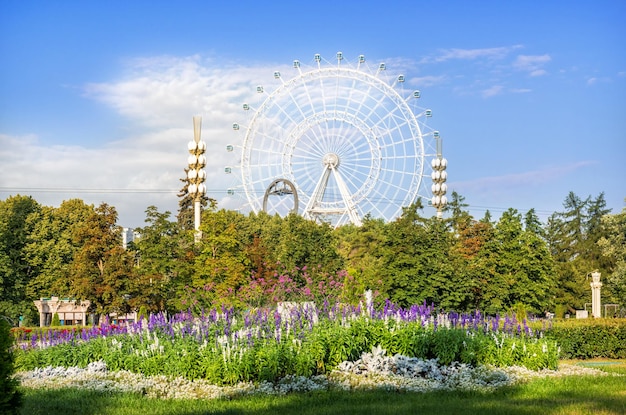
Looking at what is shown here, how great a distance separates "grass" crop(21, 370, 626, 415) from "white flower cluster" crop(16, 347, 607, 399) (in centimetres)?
41

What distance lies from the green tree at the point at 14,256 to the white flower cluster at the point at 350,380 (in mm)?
36968

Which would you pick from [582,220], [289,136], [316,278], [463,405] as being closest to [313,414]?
[463,405]

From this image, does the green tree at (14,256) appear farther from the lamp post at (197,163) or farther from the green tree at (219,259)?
the green tree at (219,259)

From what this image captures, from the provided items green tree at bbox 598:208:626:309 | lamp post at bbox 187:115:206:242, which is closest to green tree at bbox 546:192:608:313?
green tree at bbox 598:208:626:309

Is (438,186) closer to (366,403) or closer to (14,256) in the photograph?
(14,256)

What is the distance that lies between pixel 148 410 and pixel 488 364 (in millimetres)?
7110

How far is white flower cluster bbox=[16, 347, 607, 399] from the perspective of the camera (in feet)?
44.5

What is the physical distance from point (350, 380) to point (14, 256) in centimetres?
4524

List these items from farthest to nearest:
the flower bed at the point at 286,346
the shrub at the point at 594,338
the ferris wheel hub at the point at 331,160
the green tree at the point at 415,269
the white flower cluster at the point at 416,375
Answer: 1. the ferris wheel hub at the point at 331,160
2. the green tree at the point at 415,269
3. the shrub at the point at 594,338
4. the flower bed at the point at 286,346
5. the white flower cluster at the point at 416,375

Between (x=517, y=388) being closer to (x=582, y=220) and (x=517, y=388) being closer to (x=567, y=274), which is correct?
(x=567, y=274)

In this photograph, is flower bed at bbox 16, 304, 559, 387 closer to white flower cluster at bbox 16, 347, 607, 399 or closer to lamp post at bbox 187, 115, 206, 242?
white flower cluster at bbox 16, 347, 607, 399

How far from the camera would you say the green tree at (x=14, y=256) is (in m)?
50.1

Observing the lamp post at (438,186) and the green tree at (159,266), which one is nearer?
the green tree at (159,266)

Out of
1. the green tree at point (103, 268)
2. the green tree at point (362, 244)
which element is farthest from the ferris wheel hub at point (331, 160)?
the green tree at point (103, 268)
